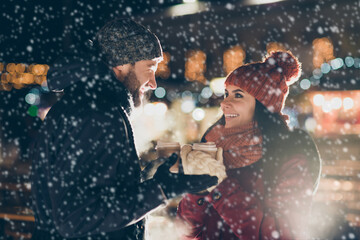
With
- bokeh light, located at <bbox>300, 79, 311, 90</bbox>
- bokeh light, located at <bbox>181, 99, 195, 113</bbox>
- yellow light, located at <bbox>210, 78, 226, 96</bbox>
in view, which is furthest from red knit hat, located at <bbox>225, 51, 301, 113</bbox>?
bokeh light, located at <bbox>181, 99, 195, 113</bbox>

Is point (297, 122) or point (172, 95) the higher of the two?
point (172, 95)

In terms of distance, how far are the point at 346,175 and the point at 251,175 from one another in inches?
206

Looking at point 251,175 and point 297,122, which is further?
point 297,122

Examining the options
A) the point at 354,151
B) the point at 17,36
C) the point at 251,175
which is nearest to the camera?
the point at 251,175

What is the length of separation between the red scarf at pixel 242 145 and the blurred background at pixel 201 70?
3624mm

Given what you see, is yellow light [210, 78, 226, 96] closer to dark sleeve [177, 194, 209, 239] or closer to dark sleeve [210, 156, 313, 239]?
dark sleeve [177, 194, 209, 239]

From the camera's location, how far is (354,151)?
24.1ft

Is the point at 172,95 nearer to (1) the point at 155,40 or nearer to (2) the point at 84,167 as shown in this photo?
(1) the point at 155,40

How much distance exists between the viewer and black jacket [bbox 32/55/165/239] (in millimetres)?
1549

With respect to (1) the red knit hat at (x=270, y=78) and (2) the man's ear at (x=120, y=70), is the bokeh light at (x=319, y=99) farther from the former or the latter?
(2) the man's ear at (x=120, y=70)

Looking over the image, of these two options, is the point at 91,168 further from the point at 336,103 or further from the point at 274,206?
the point at 336,103

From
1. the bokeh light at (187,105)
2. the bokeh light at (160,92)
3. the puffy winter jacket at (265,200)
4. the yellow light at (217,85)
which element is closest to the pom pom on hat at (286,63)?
the puffy winter jacket at (265,200)

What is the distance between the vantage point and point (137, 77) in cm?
214

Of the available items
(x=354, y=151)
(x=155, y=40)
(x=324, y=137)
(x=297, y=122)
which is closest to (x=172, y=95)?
(x=297, y=122)
